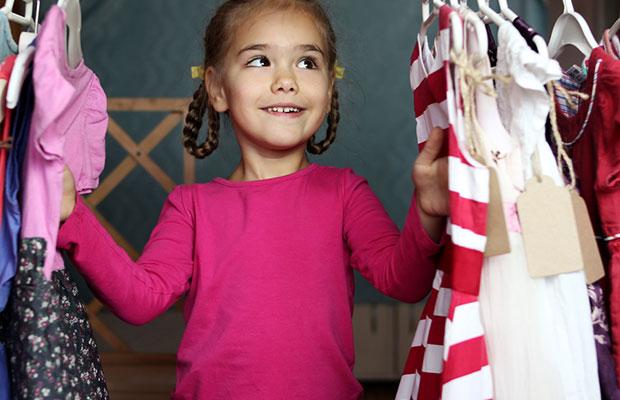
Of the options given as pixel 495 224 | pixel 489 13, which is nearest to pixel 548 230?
pixel 495 224

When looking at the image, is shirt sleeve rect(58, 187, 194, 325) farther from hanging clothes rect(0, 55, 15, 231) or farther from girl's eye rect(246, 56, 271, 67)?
girl's eye rect(246, 56, 271, 67)

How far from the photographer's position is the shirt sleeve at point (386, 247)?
3.77ft

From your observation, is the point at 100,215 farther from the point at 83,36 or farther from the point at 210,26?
the point at 210,26

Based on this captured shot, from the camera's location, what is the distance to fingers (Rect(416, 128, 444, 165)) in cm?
108

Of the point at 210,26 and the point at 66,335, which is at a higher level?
the point at 210,26

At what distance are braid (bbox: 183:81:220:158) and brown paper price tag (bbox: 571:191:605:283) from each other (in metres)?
0.80

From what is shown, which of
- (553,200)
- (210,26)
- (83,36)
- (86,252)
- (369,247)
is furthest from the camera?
(83,36)

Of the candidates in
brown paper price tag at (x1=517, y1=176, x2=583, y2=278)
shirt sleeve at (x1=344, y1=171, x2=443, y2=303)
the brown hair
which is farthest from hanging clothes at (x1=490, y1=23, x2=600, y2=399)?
the brown hair

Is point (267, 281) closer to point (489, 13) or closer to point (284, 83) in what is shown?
point (284, 83)

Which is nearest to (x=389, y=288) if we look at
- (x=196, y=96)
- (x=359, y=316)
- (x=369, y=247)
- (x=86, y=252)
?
(x=369, y=247)

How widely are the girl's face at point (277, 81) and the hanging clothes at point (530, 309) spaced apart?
0.50 meters

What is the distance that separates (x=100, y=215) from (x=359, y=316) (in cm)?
87

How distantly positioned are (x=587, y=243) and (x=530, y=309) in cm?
15

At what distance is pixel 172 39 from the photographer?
2518mm
